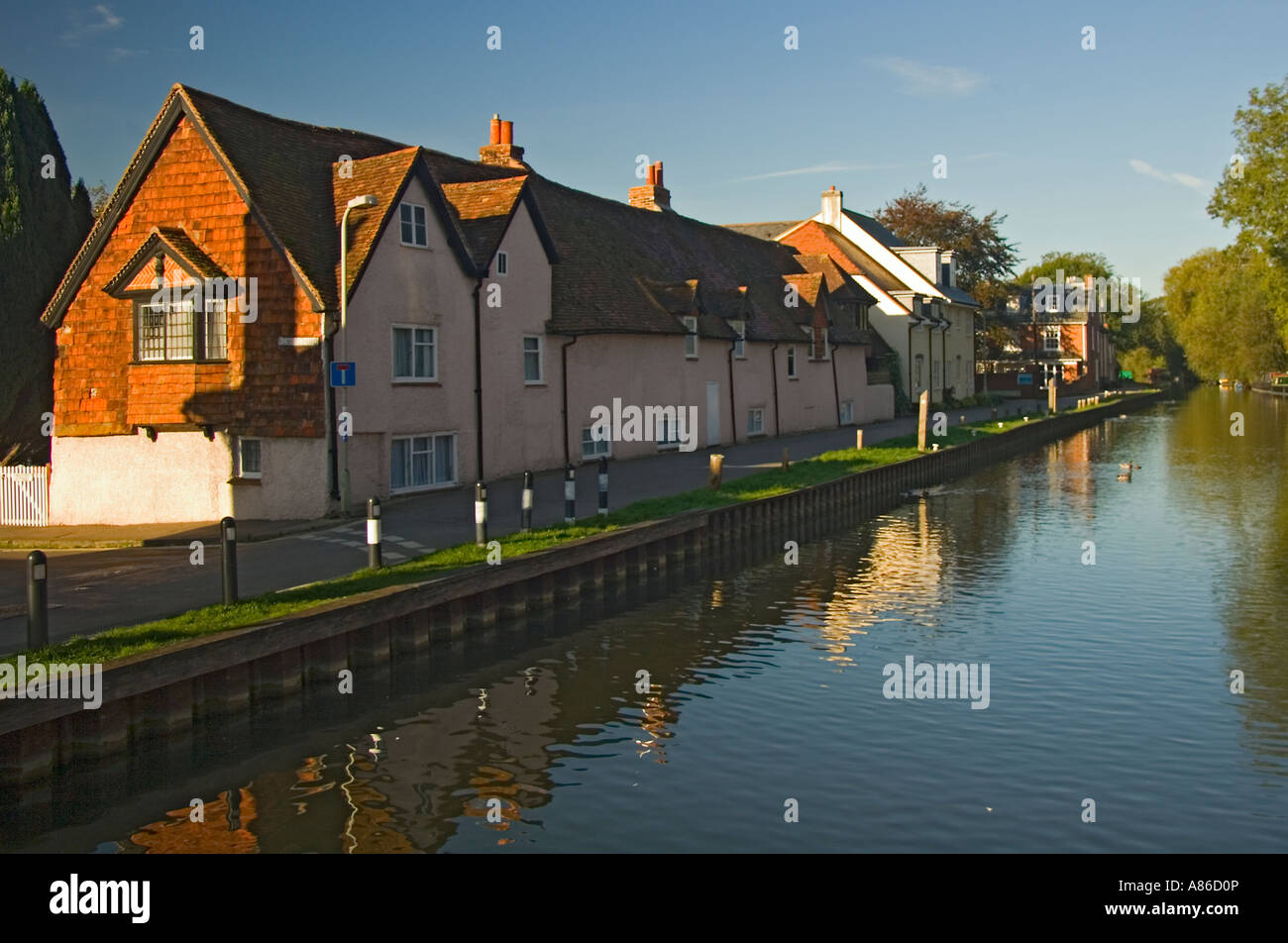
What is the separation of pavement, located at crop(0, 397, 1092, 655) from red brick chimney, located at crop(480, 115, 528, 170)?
41.6 ft

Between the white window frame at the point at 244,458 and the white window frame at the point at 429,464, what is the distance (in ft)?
10.5

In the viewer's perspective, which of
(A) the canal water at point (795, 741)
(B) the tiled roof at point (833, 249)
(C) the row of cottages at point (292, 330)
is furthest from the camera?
(B) the tiled roof at point (833, 249)

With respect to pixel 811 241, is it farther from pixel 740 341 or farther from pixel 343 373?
pixel 343 373

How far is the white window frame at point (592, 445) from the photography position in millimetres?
38953

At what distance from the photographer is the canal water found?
12.1 m

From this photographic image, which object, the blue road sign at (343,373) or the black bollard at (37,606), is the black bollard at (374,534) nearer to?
the blue road sign at (343,373)

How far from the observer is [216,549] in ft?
80.1

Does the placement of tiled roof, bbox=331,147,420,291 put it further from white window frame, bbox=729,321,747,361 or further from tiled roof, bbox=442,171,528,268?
white window frame, bbox=729,321,747,361

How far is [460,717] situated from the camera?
1631 cm

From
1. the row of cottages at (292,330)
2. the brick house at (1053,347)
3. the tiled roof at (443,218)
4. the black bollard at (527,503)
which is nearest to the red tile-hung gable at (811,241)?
the tiled roof at (443,218)

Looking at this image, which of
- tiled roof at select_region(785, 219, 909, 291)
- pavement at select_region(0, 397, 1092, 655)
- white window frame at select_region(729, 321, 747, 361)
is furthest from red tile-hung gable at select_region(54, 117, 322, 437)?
tiled roof at select_region(785, 219, 909, 291)

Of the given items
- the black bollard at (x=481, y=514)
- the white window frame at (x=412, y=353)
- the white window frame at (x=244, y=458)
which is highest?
the white window frame at (x=412, y=353)

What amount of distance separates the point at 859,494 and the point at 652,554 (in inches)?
564
